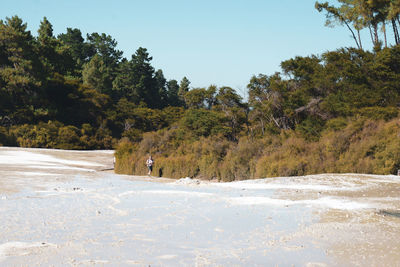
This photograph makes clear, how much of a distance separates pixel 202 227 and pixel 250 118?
75.6ft

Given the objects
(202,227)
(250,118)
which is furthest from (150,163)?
(202,227)

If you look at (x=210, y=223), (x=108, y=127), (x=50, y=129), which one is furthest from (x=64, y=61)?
(x=210, y=223)

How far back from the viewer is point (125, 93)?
7688 centimetres

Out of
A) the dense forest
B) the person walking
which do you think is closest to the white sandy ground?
the dense forest

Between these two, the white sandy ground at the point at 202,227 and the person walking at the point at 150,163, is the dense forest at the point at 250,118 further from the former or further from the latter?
the white sandy ground at the point at 202,227

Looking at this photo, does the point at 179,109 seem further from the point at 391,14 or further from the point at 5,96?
the point at 391,14

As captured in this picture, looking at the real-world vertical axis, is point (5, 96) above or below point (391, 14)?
below

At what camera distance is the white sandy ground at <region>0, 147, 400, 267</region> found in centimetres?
641

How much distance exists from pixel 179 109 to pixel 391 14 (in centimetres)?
3743

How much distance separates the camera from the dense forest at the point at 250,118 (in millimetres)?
20594

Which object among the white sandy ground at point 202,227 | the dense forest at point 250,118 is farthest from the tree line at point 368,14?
the white sandy ground at point 202,227

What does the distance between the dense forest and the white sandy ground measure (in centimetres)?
598

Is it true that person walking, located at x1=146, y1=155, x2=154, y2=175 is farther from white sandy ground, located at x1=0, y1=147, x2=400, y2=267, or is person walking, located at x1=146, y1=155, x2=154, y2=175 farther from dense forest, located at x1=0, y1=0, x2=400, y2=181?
white sandy ground, located at x1=0, y1=147, x2=400, y2=267

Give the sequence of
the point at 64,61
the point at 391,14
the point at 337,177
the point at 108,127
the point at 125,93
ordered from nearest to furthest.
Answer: the point at 337,177 < the point at 391,14 < the point at 108,127 < the point at 64,61 < the point at 125,93
